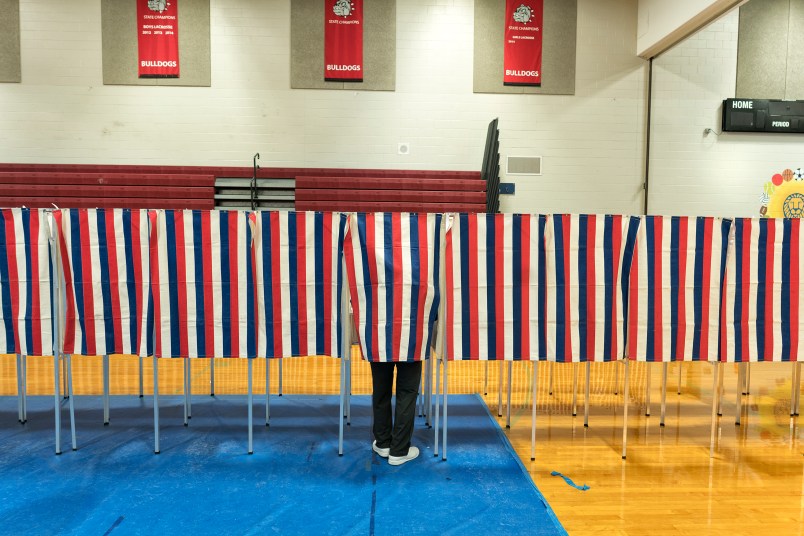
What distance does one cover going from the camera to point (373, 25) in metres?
11.4

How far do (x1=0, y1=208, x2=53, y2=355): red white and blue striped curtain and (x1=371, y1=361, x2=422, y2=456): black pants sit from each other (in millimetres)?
2580

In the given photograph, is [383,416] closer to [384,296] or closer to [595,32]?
[384,296]

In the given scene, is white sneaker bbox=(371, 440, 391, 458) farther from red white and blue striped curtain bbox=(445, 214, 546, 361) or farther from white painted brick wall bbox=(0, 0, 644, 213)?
white painted brick wall bbox=(0, 0, 644, 213)

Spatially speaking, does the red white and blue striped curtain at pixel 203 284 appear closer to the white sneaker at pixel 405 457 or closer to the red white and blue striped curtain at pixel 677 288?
the white sneaker at pixel 405 457

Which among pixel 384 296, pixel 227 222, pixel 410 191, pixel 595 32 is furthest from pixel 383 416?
pixel 595 32

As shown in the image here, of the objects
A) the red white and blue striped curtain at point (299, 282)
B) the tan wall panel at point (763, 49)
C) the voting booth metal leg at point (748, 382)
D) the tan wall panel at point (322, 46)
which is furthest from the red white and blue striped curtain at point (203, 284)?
the tan wall panel at point (763, 49)

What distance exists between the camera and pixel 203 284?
4.36m

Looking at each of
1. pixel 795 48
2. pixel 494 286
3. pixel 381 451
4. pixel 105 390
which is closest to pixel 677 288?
pixel 494 286

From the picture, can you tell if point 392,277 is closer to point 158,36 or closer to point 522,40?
point 522,40

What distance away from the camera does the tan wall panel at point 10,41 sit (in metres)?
11.1

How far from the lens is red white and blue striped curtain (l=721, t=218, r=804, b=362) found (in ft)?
14.9

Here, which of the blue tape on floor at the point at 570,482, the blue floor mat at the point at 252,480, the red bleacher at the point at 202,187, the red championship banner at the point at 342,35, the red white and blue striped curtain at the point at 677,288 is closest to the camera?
the blue floor mat at the point at 252,480

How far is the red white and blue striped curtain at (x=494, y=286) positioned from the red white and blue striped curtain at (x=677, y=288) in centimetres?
80

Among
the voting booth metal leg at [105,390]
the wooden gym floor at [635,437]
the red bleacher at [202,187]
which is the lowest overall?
the wooden gym floor at [635,437]
